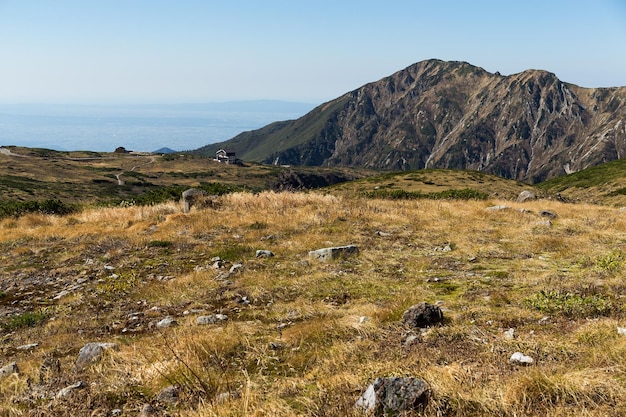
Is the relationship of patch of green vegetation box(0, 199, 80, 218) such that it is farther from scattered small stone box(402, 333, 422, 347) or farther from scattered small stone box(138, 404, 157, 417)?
scattered small stone box(402, 333, 422, 347)

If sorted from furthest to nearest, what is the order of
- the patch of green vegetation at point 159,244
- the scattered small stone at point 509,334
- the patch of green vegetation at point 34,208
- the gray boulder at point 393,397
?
the patch of green vegetation at point 34,208
the patch of green vegetation at point 159,244
the scattered small stone at point 509,334
the gray boulder at point 393,397

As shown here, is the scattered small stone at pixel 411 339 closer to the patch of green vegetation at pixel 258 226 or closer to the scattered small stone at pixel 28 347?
the scattered small stone at pixel 28 347

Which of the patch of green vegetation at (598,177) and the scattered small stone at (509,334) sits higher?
the scattered small stone at (509,334)

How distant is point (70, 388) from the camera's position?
218 inches

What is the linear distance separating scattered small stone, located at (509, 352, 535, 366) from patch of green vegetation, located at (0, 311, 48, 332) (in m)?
10.0

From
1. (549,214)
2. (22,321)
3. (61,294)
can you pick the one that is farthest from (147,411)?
(549,214)

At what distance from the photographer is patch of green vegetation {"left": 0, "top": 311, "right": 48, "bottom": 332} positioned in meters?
9.23

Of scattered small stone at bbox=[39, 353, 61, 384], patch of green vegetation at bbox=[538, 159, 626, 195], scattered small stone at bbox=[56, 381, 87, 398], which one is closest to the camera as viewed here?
scattered small stone at bbox=[56, 381, 87, 398]

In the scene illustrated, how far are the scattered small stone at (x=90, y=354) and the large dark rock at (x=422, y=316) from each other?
5.30 metres

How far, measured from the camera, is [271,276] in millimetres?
11500

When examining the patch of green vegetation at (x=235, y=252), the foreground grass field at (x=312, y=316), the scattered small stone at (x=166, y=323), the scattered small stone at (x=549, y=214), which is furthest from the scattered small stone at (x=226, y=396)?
the scattered small stone at (x=549, y=214)

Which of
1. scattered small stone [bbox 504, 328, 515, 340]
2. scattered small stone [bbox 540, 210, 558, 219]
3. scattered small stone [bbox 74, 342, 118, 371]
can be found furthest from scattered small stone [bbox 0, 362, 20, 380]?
scattered small stone [bbox 540, 210, 558, 219]

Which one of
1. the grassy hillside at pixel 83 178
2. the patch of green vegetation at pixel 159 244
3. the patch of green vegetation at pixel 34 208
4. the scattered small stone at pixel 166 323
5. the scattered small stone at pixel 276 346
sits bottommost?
the grassy hillside at pixel 83 178

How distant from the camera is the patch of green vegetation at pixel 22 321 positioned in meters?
9.23
